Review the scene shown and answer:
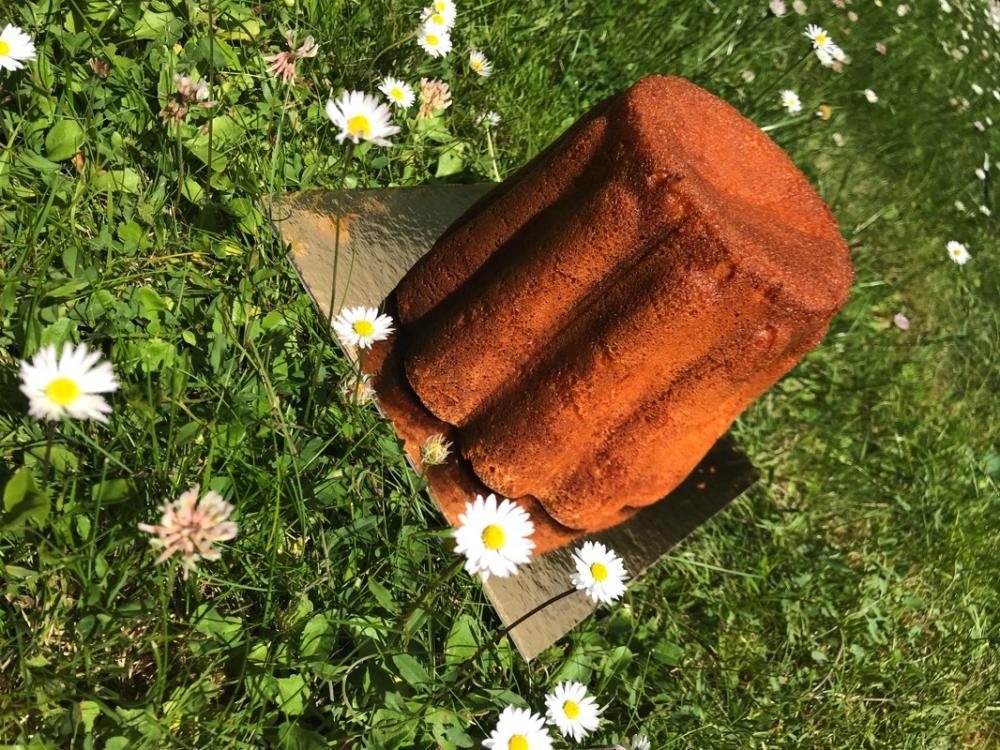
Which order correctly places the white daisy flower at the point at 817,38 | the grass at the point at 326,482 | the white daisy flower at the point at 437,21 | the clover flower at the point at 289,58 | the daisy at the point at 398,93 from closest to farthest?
the grass at the point at 326,482 → the clover flower at the point at 289,58 → the daisy at the point at 398,93 → the white daisy flower at the point at 437,21 → the white daisy flower at the point at 817,38

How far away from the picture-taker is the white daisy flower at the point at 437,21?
8.90 ft

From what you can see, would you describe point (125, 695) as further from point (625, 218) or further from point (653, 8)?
point (653, 8)

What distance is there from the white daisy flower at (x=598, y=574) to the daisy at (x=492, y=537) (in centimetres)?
25

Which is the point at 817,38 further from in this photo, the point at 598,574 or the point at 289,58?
the point at 598,574

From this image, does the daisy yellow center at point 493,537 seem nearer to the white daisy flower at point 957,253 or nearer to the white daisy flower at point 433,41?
the white daisy flower at point 433,41

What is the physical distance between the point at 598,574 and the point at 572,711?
332mm

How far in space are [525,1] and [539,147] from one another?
0.66m

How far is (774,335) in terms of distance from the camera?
193cm

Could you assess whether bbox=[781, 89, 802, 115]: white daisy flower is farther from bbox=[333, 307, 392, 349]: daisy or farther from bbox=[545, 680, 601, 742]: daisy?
bbox=[545, 680, 601, 742]: daisy

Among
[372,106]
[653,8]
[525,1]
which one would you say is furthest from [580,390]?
[653,8]

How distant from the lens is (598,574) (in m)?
1.76

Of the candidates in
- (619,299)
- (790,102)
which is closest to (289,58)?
(619,299)

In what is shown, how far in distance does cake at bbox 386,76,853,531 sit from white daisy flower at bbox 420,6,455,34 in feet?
2.46

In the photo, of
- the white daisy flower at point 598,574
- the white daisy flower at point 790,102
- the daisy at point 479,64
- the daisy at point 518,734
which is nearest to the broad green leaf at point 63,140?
the daisy at point 479,64
